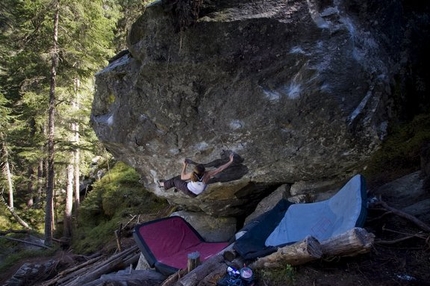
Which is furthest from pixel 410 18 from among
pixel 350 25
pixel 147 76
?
pixel 147 76

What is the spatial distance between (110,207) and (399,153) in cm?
1078

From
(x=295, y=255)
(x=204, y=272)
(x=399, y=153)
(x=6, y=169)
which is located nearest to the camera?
(x=295, y=255)

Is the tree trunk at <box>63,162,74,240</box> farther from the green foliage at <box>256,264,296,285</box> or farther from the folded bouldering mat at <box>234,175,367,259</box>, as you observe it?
the green foliage at <box>256,264,296,285</box>

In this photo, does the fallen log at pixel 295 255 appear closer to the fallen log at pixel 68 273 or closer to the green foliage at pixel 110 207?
the fallen log at pixel 68 273

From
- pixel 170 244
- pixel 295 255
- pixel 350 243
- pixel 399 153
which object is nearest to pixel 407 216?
pixel 350 243

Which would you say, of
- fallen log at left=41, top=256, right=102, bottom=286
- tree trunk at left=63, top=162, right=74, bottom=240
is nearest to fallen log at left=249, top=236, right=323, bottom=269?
fallen log at left=41, top=256, right=102, bottom=286

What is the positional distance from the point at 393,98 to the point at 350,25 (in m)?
1.69

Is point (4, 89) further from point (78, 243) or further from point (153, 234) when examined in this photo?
point (153, 234)

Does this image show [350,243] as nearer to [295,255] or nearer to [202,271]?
[295,255]

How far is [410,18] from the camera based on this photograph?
6473mm

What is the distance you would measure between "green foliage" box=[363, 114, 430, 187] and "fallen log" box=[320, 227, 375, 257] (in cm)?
276

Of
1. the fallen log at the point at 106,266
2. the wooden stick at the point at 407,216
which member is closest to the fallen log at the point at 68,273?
the fallen log at the point at 106,266

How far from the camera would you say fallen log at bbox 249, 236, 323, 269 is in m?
3.56

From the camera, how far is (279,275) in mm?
3895
